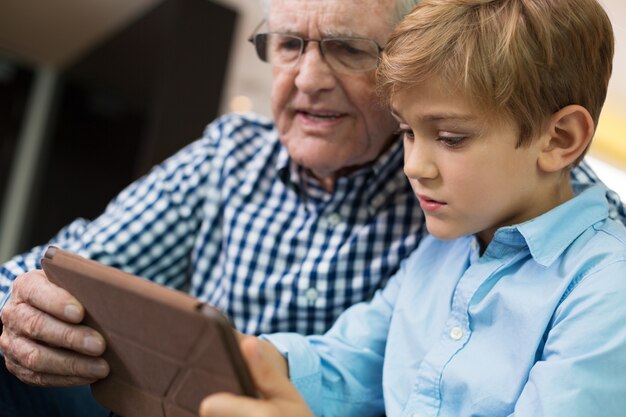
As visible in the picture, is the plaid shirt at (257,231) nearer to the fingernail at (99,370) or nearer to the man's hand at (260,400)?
the fingernail at (99,370)

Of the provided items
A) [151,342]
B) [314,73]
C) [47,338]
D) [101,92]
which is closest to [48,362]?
[47,338]

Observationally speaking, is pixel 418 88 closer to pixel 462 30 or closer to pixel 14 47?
pixel 462 30

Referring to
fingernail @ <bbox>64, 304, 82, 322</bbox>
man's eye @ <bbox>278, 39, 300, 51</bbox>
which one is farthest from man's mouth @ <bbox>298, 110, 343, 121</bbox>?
fingernail @ <bbox>64, 304, 82, 322</bbox>

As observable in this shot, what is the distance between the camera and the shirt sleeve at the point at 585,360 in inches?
29.4

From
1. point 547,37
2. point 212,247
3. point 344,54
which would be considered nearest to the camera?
point 547,37

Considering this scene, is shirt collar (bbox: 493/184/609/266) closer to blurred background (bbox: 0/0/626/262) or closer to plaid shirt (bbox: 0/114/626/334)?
plaid shirt (bbox: 0/114/626/334)

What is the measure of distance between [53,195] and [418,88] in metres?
3.63

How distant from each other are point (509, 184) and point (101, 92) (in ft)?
11.5

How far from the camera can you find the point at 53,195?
418 cm

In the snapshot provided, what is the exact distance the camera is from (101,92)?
406cm

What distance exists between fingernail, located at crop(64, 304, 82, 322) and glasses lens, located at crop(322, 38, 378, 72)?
57 cm

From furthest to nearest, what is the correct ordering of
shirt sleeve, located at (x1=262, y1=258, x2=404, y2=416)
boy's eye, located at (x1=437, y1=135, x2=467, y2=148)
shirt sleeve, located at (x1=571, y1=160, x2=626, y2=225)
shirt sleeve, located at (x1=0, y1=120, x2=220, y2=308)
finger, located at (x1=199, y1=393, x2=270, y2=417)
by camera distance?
shirt sleeve, located at (x1=0, y1=120, x2=220, y2=308), shirt sleeve, located at (x1=571, y1=160, x2=626, y2=225), shirt sleeve, located at (x1=262, y1=258, x2=404, y2=416), boy's eye, located at (x1=437, y1=135, x2=467, y2=148), finger, located at (x1=199, y1=393, x2=270, y2=417)

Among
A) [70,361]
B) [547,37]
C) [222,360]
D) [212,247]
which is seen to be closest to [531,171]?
[547,37]

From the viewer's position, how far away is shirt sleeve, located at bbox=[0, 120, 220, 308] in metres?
1.37
